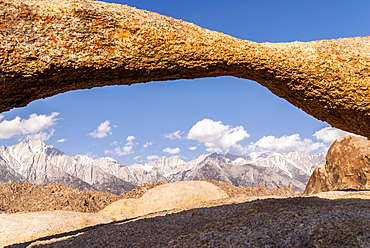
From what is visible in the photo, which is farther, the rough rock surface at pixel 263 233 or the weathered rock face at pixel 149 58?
the weathered rock face at pixel 149 58

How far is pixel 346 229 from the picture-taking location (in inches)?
230

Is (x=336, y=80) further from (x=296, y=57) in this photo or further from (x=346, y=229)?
(x=346, y=229)

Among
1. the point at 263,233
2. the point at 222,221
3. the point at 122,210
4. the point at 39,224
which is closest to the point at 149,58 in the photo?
the point at 263,233

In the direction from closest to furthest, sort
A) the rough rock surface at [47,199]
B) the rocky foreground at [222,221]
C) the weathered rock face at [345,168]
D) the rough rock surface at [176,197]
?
the rocky foreground at [222,221], the rough rock surface at [176,197], the weathered rock face at [345,168], the rough rock surface at [47,199]

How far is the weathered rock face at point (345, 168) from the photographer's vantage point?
18720mm

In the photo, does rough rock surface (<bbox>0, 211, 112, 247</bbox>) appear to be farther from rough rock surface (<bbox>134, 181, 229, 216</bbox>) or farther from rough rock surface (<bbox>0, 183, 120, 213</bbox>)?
rough rock surface (<bbox>0, 183, 120, 213</bbox>)

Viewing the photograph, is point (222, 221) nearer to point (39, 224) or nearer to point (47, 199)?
point (39, 224)

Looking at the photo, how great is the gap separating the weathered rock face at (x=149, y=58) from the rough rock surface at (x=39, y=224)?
7.46m

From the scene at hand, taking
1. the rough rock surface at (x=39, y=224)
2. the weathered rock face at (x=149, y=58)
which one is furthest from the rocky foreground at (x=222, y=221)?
the weathered rock face at (x=149, y=58)

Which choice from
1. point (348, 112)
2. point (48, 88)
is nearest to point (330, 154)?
point (348, 112)

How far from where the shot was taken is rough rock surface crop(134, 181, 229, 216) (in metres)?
15.3

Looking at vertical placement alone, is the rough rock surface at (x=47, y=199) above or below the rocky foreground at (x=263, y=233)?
above

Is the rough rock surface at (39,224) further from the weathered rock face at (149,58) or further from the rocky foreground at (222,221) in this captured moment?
the weathered rock face at (149,58)

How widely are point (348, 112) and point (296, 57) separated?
2.06 meters
